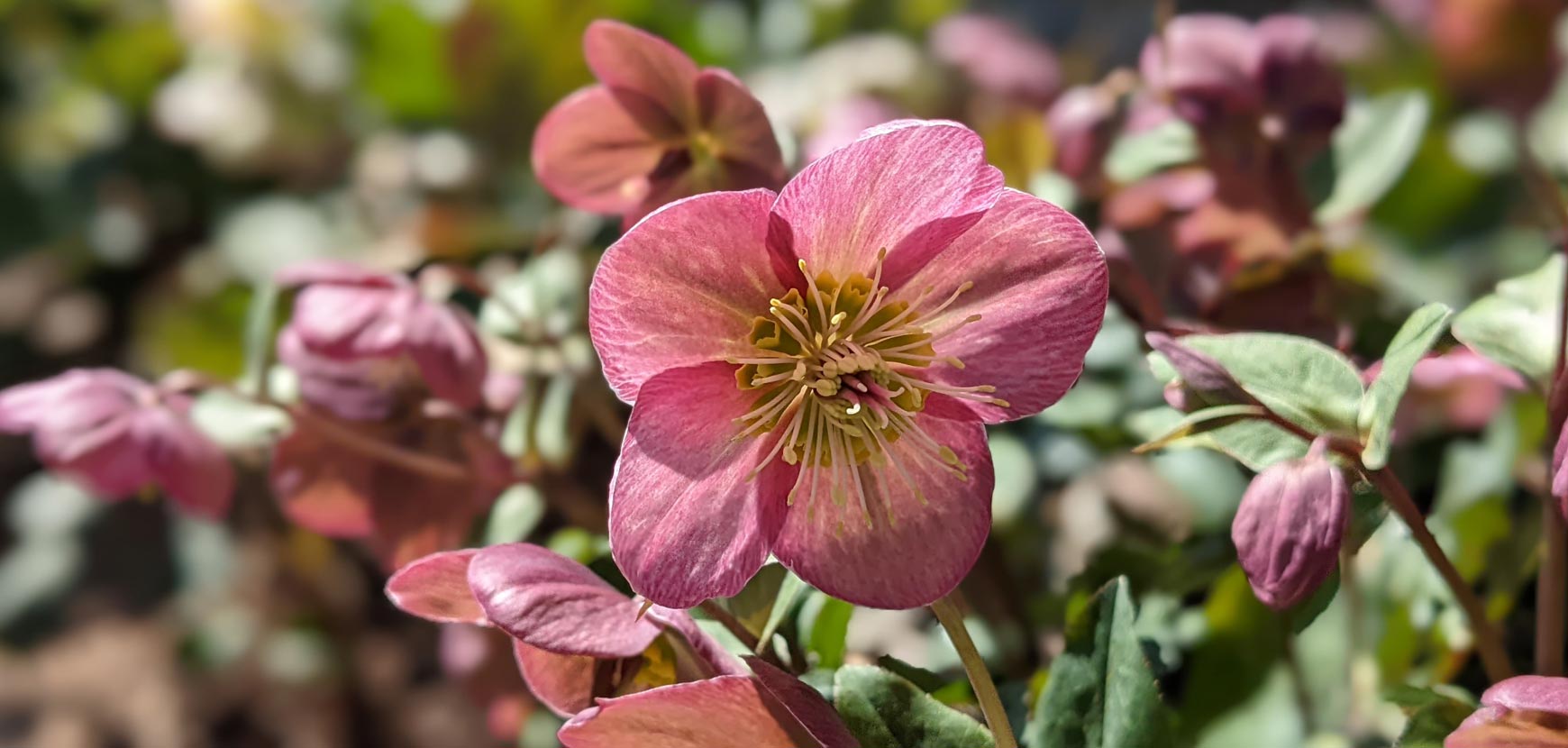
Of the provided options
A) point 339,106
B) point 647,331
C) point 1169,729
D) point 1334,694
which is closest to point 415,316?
point 647,331

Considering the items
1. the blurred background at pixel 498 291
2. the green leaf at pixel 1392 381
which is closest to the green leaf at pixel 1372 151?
the blurred background at pixel 498 291

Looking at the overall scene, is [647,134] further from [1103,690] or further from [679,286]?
[1103,690]

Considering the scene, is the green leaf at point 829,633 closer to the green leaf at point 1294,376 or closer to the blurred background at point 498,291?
the blurred background at point 498,291

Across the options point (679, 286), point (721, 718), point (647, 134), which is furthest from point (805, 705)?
point (647, 134)

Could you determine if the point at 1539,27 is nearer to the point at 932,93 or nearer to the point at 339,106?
the point at 932,93

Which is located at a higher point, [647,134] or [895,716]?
[647,134]
